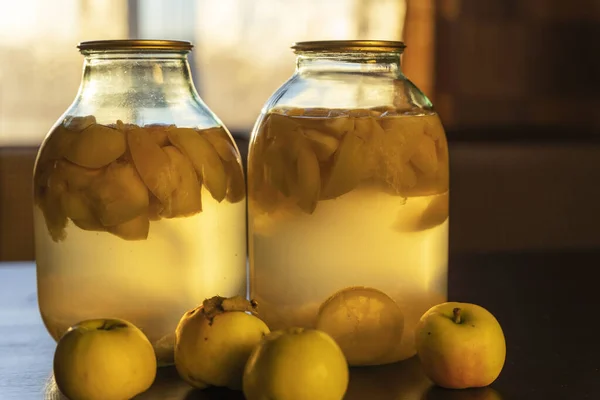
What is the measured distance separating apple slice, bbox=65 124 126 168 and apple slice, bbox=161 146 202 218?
43mm

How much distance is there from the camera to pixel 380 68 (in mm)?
768

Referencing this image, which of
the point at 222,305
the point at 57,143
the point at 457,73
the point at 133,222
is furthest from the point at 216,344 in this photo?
the point at 457,73

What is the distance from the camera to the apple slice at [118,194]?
2.30ft

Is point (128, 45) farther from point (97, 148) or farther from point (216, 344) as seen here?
point (216, 344)

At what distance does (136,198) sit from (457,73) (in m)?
1.63

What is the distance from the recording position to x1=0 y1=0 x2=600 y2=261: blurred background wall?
6.11ft

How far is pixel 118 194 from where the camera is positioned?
2.29ft

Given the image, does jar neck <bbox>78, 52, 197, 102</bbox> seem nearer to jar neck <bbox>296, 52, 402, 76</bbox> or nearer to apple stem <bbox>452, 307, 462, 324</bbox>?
jar neck <bbox>296, 52, 402, 76</bbox>

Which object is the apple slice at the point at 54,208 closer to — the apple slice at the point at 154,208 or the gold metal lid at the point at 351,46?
the apple slice at the point at 154,208

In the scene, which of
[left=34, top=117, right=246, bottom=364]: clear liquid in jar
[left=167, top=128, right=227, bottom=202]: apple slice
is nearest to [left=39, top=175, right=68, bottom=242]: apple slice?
[left=34, top=117, right=246, bottom=364]: clear liquid in jar

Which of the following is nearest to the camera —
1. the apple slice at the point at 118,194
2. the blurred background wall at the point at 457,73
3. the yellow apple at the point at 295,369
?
the yellow apple at the point at 295,369

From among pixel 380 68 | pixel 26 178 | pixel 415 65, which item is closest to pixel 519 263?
pixel 380 68

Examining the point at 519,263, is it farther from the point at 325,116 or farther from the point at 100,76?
the point at 100,76

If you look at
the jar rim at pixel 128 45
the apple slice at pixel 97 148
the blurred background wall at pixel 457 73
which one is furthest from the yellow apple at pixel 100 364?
the blurred background wall at pixel 457 73
